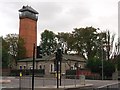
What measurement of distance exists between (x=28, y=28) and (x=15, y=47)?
23.6 ft

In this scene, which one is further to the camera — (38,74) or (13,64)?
(13,64)

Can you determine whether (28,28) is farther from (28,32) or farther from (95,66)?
(95,66)

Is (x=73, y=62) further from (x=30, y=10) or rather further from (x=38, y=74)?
(x=30, y=10)

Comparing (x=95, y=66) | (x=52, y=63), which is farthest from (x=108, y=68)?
(x=52, y=63)

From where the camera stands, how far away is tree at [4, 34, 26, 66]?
307 ft

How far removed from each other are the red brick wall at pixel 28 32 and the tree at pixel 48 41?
33.4ft

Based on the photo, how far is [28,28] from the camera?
95438 mm

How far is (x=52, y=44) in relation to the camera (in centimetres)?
10825

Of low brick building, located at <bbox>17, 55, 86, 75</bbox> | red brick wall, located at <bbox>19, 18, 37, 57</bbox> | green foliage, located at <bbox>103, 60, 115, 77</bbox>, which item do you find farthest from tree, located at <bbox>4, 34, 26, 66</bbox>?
green foliage, located at <bbox>103, 60, 115, 77</bbox>

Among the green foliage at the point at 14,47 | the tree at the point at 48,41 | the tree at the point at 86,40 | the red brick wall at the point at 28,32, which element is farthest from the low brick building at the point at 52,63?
the tree at the point at 48,41

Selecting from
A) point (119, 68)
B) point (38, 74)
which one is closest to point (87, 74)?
point (119, 68)

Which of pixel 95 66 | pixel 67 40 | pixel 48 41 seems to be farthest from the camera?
pixel 48 41

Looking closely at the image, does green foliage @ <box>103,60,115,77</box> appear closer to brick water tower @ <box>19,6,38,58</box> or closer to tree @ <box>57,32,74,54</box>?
tree @ <box>57,32,74,54</box>

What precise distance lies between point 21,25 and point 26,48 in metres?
7.46
